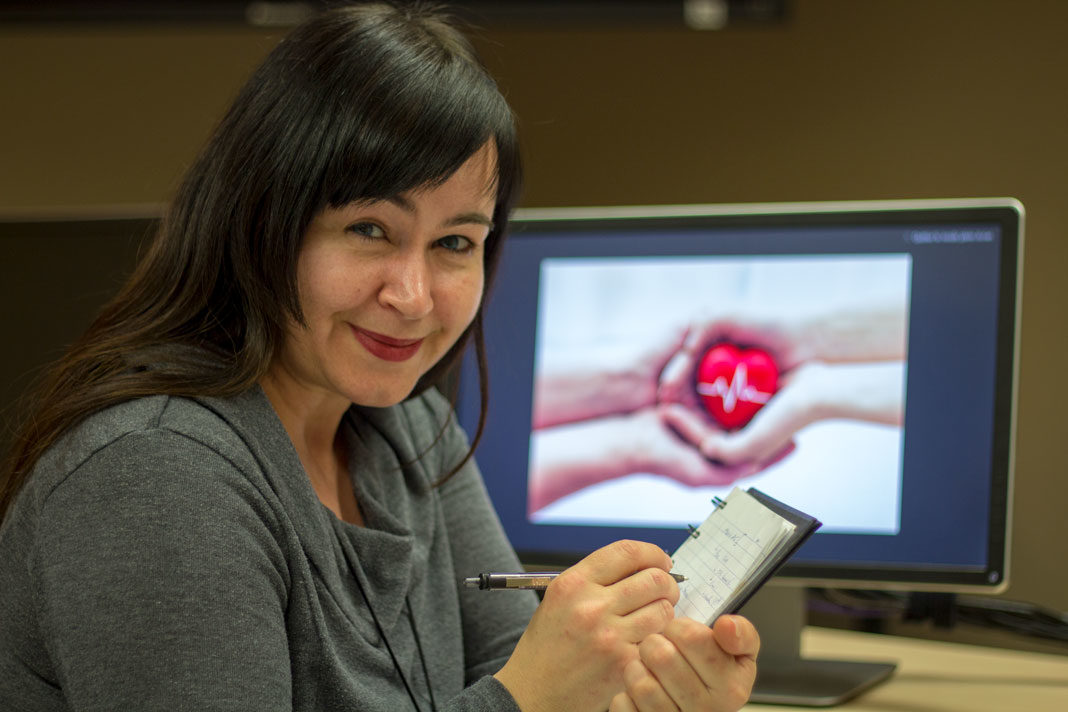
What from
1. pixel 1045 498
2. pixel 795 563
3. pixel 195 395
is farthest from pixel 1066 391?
pixel 195 395

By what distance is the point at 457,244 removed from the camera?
100 centimetres

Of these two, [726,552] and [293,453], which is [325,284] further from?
[726,552]

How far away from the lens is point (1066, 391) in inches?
63.2

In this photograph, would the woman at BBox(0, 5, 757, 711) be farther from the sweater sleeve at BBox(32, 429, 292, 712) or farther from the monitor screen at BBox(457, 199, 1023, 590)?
the monitor screen at BBox(457, 199, 1023, 590)

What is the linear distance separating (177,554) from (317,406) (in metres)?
0.30

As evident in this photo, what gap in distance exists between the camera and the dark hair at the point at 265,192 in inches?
35.0

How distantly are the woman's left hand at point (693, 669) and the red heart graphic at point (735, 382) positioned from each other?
0.54 meters

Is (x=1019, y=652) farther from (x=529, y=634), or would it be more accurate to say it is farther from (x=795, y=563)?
(x=529, y=634)

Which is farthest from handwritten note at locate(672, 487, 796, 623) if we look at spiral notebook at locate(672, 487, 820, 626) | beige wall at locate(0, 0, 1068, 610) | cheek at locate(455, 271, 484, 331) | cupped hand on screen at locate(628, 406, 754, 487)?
beige wall at locate(0, 0, 1068, 610)

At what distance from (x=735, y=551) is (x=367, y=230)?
386 millimetres

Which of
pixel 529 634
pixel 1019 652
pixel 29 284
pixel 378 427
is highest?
pixel 29 284

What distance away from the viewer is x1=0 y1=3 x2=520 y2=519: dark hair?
89 cm

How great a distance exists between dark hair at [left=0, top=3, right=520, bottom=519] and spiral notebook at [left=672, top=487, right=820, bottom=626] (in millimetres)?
354

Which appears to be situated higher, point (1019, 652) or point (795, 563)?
point (795, 563)
